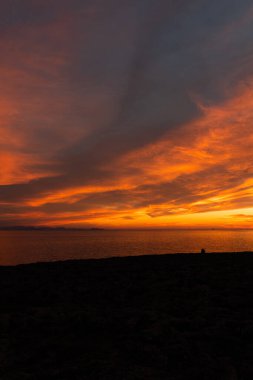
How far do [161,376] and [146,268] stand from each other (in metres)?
12.8

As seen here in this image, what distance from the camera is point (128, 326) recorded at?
357 inches

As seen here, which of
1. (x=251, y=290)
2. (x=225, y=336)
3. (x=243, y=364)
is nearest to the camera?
(x=243, y=364)

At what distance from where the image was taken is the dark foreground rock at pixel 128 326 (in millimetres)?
6445

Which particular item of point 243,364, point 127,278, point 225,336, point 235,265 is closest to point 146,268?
point 127,278

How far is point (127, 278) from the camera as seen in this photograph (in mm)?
15961

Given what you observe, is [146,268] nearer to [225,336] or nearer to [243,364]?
[225,336]

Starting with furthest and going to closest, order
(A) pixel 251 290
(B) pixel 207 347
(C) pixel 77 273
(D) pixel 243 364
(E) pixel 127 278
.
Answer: (C) pixel 77 273, (E) pixel 127 278, (A) pixel 251 290, (B) pixel 207 347, (D) pixel 243 364

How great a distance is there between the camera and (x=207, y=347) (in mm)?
7492

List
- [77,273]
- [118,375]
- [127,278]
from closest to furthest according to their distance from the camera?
[118,375], [127,278], [77,273]

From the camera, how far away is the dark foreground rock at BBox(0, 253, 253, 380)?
6.45 meters

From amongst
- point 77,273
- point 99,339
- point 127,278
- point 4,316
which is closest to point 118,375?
point 99,339

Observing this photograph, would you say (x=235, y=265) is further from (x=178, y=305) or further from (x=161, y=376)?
(x=161, y=376)

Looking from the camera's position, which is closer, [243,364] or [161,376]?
[161,376]

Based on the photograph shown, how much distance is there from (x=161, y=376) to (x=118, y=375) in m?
0.80
